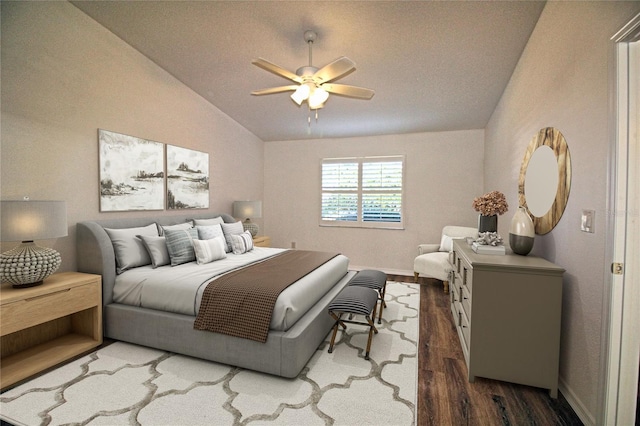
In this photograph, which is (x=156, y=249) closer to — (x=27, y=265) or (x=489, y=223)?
(x=27, y=265)

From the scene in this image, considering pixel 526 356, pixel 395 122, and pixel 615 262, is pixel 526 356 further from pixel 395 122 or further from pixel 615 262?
pixel 395 122

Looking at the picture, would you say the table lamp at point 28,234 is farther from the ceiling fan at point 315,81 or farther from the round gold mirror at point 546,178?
the round gold mirror at point 546,178

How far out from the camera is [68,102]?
9.25 ft

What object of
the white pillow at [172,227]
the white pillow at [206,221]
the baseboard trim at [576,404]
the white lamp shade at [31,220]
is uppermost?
the white lamp shade at [31,220]

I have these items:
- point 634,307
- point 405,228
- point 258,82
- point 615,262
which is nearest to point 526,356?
point 634,307

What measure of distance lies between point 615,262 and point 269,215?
5.41m

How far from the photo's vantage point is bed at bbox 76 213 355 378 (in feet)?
7.00

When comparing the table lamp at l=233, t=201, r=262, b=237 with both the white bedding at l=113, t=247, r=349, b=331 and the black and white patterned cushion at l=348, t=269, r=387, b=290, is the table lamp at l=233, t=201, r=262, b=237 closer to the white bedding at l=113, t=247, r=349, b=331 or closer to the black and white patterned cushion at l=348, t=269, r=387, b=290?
the white bedding at l=113, t=247, r=349, b=331

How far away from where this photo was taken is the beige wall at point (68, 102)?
2.44 metres

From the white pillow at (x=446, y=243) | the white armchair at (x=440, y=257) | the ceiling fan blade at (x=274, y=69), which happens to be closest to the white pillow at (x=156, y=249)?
the ceiling fan blade at (x=274, y=69)

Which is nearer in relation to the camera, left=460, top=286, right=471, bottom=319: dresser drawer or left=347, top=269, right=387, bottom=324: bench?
left=460, top=286, right=471, bottom=319: dresser drawer

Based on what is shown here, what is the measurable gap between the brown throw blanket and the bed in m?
0.07

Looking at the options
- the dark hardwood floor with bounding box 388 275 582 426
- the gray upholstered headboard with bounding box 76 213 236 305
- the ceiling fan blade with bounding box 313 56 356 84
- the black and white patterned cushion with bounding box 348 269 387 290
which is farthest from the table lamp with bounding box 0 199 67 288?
the dark hardwood floor with bounding box 388 275 582 426

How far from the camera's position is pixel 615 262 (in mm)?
1518
